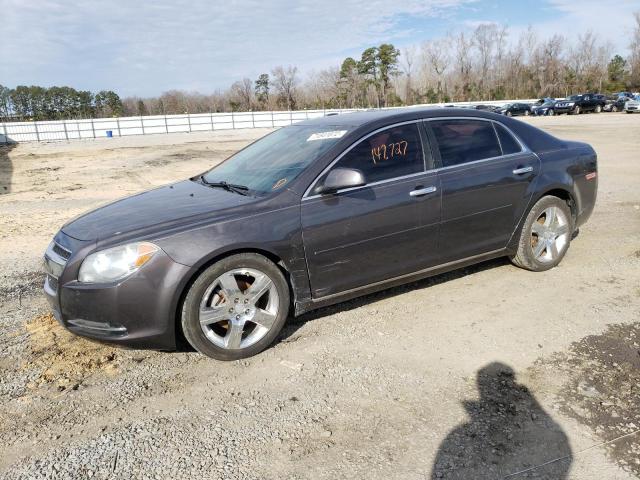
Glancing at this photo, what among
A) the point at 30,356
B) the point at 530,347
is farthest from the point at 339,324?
the point at 30,356

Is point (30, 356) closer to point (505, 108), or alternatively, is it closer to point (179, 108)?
point (505, 108)

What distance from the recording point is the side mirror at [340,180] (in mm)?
3760

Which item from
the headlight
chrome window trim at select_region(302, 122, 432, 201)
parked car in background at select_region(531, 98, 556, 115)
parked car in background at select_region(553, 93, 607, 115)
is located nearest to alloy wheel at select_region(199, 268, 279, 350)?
the headlight

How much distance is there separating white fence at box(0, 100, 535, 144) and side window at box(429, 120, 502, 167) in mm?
34928

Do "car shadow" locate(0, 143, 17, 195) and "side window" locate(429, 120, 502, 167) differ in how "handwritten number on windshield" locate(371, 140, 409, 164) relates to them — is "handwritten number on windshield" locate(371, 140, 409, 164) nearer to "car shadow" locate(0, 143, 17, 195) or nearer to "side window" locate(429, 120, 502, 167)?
"side window" locate(429, 120, 502, 167)

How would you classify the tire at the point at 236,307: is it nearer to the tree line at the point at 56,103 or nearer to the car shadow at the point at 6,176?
the car shadow at the point at 6,176

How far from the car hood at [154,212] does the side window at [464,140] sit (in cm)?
179

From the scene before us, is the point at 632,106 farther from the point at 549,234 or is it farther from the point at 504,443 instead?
the point at 504,443

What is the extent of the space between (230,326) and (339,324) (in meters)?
0.98

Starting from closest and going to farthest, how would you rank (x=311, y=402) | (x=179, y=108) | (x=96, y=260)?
(x=311, y=402)
(x=96, y=260)
(x=179, y=108)

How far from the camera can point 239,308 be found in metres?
3.59

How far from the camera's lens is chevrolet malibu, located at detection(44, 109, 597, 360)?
3381 mm

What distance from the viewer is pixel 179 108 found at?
3435 inches

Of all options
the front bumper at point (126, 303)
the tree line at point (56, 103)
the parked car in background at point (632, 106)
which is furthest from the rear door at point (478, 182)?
the tree line at point (56, 103)
